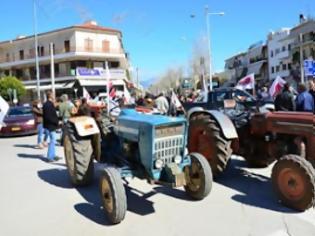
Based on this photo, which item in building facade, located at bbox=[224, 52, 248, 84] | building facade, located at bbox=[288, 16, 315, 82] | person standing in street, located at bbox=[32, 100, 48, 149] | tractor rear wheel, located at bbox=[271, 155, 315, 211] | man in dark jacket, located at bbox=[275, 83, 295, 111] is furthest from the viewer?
building facade, located at bbox=[224, 52, 248, 84]

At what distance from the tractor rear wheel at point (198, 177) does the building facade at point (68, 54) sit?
49.2 m

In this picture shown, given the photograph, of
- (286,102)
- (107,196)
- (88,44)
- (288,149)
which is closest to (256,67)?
(88,44)

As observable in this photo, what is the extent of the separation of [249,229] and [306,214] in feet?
3.34

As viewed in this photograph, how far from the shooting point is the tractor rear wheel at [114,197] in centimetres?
588

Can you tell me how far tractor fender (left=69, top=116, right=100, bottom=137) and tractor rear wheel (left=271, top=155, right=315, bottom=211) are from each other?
323 cm

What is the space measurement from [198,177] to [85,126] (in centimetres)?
247

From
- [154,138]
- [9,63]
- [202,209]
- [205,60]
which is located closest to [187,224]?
[202,209]

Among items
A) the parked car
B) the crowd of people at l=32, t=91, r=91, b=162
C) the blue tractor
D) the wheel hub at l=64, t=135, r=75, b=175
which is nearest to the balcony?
the parked car

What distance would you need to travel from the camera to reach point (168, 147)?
21.0 feet

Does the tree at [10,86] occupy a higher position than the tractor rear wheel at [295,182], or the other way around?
the tree at [10,86]

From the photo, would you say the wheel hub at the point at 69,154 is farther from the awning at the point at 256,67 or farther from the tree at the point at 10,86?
the awning at the point at 256,67

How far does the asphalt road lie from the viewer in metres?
5.79

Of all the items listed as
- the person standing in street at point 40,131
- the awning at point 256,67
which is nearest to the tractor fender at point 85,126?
the person standing in street at point 40,131

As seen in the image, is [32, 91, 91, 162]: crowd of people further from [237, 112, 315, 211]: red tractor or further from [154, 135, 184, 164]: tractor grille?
[237, 112, 315, 211]: red tractor
